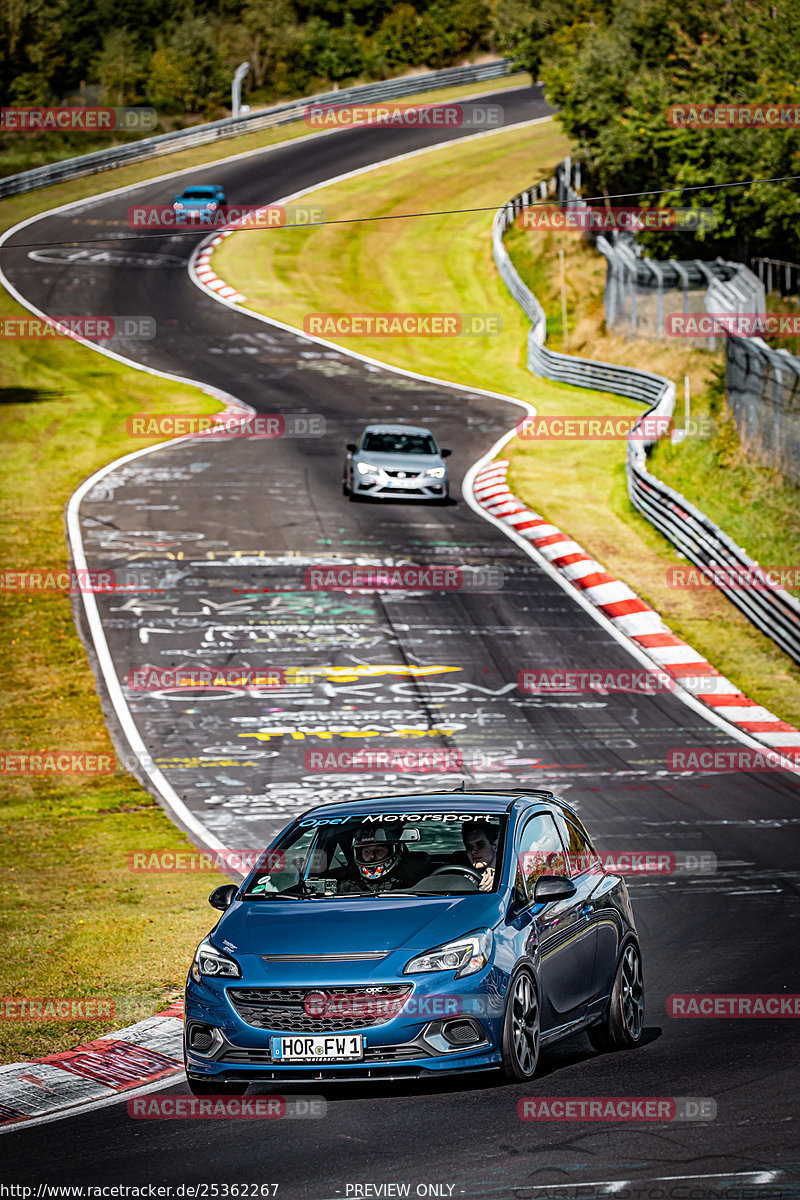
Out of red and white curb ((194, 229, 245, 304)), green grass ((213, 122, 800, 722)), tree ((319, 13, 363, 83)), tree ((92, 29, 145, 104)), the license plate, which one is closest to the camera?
the license plate

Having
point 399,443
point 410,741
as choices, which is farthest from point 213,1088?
point 399,443

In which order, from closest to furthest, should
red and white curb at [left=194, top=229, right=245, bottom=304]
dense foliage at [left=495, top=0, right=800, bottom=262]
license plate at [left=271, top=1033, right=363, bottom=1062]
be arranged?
license plate at [left=271, top=1033, right=363, bottom=1062] < dense foliage at [left=495, top=0, right=800, bottom=262] < red and white curb at [left=194, top=229, right=245, bottom=304]

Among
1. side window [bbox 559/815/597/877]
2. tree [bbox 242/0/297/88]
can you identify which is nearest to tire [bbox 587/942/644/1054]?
side window [bbox 559/815/597/877]

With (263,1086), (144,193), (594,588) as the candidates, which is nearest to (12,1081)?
(263,1086)

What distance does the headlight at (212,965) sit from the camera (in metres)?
8.30

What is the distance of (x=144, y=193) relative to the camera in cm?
6538

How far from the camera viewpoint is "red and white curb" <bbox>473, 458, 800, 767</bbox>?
69.5 feet

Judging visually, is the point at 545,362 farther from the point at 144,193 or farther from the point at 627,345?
the point at 144,193

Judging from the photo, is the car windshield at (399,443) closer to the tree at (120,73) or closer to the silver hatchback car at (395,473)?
the silver hatchback car at (395,473)

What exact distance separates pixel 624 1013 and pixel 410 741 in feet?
34.6

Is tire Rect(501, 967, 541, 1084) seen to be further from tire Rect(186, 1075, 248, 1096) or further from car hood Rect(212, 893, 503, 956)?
tire Rect(186, 1075, 248, 1096)

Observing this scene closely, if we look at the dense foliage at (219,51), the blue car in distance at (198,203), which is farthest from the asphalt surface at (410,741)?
the dense foliage at (219,51)

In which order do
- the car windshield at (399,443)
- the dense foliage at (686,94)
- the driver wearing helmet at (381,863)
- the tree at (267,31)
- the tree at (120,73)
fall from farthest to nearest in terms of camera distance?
the tree at (267,31) → the tree at (120,73) → the dense foliage at (686,94) → the car windshield at (399,443) → the driver wearing helmet at (381,863)

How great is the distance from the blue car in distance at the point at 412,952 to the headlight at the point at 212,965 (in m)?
0.01
